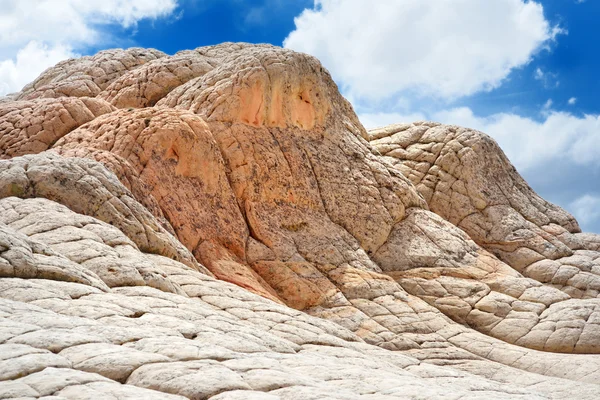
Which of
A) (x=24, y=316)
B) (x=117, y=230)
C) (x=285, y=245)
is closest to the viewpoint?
(x=24, y=316)

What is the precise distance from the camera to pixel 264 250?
18.2m

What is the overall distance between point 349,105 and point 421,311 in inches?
316

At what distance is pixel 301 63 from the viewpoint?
2169 cm

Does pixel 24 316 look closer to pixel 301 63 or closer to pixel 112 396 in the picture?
pixel 112 396

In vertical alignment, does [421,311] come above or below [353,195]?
below

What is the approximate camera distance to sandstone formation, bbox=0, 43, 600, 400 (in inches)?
324

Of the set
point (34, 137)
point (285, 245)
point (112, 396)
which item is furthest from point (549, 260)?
point (112, 396)

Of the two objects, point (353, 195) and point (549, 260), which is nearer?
point (353, 195)

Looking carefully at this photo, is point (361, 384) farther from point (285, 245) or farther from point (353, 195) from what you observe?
point (353, 195)

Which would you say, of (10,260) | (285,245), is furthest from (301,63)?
(10,260)

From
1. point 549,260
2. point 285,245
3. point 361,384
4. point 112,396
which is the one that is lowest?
point 112,396

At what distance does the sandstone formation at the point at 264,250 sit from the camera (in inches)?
324

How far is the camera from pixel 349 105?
24156 mm

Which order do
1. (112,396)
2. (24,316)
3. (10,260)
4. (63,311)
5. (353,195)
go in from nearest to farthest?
(112,396), (24,316), (63,311), (10,260), (353,195)
